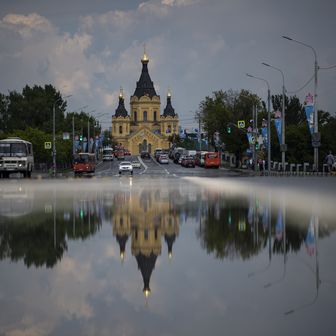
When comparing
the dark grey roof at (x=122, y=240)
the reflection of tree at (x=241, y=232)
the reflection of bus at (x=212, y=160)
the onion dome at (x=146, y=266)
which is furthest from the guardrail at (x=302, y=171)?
the onion dome at (x=146, y=266)

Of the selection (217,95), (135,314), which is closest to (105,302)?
(135,314)

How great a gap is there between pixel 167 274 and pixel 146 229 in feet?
20.2

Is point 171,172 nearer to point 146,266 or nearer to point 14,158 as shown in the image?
point 14,158

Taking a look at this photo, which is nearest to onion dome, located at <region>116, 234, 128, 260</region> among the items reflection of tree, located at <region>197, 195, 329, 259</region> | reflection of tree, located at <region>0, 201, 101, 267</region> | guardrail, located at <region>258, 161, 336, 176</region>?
reflection of tree, located at <region>0, 201, 101, 267</region>

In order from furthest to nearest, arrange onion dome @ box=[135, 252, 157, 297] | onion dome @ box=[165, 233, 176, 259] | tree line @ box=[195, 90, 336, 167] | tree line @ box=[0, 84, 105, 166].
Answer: tree line @ box=[0, 84, 105, 166] < tree line @ box=[195, 90, 336, 167] < onion dome @ box=[165, 233, 176, 259] < onion dome @ box=[135, 252, 157, 297]

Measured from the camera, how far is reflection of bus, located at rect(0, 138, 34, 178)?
63.2 m

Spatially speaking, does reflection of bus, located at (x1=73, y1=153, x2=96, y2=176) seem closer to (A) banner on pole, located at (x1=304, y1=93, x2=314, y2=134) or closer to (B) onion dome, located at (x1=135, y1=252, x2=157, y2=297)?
(A) banner on pole, located at (x1=304, y1=93, x2=314, y2=134)

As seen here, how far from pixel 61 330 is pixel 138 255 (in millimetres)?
5194

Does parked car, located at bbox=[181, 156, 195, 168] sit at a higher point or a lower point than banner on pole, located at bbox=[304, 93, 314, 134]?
lower

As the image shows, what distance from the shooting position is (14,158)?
63.8 metres

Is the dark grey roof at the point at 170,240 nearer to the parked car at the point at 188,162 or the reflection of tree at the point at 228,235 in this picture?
the reflection of tree at the point at 228,235

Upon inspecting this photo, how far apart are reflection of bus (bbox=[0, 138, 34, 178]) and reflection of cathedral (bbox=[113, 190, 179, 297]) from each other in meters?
39.1

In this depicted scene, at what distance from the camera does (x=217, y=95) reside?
123 meters

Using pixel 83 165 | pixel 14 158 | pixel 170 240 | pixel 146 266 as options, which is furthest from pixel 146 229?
pixel 83 165
